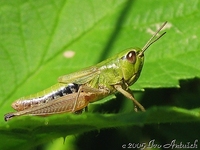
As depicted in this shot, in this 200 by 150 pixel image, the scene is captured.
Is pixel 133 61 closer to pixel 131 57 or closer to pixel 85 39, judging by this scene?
pixel 131 57

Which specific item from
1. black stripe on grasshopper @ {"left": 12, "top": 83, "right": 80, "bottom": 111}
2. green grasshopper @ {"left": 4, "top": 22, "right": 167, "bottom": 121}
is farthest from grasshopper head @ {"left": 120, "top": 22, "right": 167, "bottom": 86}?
black stripe on grasshopper @ {"left": 12, "top": 83, "right": 80, "bottom": 111}

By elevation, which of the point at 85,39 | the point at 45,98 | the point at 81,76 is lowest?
the point at 45,98

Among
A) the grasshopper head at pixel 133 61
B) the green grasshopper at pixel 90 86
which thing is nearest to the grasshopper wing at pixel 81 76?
the green grasshopper at pixel 90 86

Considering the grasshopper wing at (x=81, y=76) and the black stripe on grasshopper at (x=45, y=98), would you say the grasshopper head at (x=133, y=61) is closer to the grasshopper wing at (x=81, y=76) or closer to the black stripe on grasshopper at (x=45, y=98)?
the grasshopper wing at (x=81, y=76)

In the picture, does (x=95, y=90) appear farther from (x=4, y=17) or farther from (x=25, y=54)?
(x=4, y=17)

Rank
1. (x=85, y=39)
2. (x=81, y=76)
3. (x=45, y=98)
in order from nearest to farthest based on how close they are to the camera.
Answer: (x=45, y=98)
(x=81, y=76)
(x=85, y=39)

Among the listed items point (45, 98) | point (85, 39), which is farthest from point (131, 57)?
point (45, 98)

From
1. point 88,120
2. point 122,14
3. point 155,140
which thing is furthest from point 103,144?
point 88,120
